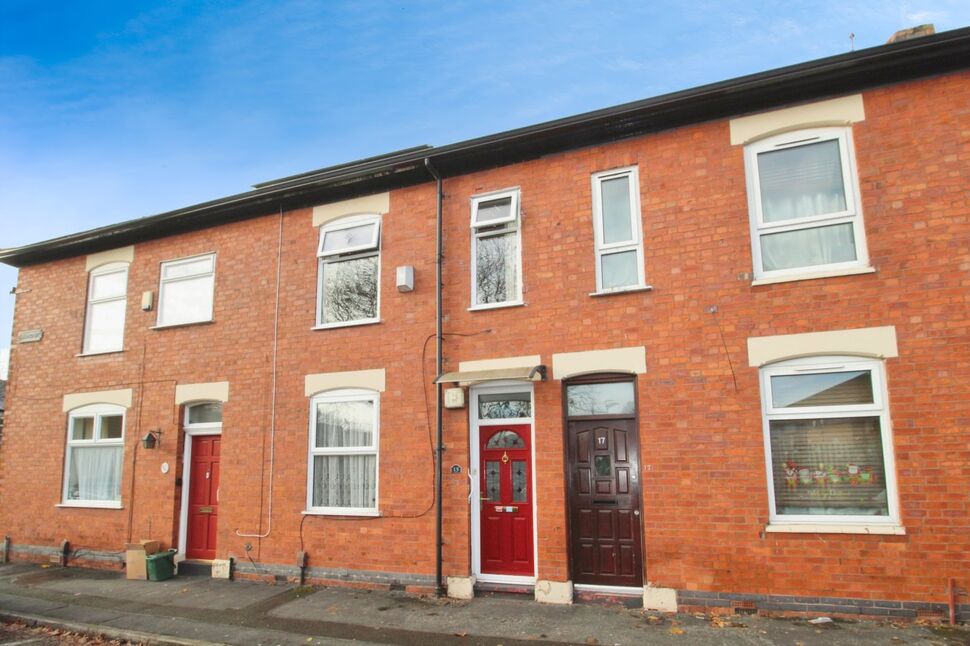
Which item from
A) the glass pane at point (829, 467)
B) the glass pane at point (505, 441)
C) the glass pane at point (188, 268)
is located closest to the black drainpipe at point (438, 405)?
the glass pane at point (505, 441)

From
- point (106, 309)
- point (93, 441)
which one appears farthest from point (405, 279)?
point (93, 441)

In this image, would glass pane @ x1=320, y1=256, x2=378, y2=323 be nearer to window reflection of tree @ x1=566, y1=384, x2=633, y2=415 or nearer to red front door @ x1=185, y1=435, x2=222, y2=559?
red front door @ x1=185, y1=435, x2=222, y2=559

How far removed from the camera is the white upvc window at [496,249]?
8.55 m

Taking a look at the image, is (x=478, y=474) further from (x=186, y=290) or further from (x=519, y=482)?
(x=186, y=290)

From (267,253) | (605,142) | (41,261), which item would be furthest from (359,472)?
(41,261)

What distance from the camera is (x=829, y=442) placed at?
22.2ft

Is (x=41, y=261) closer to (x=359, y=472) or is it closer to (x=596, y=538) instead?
(x=359, y=472)

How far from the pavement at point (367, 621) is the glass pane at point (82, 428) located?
2.93m

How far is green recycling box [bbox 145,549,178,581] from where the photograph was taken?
9.47 metres

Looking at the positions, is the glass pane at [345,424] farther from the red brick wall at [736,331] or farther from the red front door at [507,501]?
the red front door at [507,501]

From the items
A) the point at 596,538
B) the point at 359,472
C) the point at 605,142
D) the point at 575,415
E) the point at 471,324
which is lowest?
the point at 596,538

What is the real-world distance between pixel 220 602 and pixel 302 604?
1.20 meters

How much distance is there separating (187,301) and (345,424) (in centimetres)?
414

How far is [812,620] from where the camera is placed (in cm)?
631
